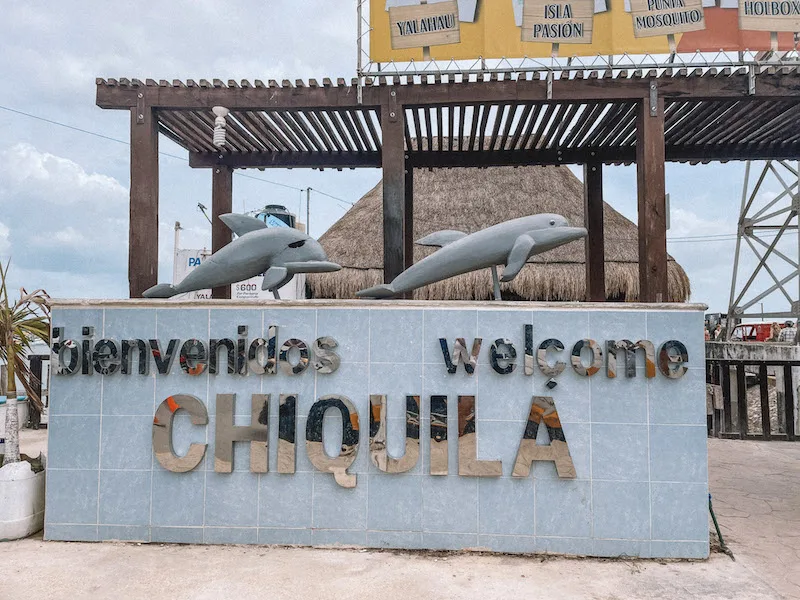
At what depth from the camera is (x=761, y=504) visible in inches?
249

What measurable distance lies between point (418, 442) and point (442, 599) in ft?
4.07

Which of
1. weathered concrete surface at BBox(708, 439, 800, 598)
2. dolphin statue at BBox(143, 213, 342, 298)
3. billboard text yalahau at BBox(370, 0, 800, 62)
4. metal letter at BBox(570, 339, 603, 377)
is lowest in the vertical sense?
weathered concrete surface at BBox(708, 439, 800, 598)

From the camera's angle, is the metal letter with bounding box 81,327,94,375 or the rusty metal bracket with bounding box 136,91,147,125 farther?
the rusty metal bracket with bounding box 136,91,147,125

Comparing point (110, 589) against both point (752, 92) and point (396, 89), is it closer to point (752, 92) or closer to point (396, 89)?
point (396, 89)

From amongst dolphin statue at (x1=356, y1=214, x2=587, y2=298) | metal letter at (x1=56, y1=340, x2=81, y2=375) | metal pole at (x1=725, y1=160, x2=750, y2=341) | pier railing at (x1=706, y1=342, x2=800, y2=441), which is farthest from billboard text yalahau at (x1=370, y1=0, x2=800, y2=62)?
metal pole at (x1=725, y1=160, x2=750, y2=341)

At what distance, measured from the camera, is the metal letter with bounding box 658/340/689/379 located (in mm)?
4785

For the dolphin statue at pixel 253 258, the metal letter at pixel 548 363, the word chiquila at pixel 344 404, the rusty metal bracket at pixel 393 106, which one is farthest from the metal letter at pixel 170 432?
the rusty metal bracket at pixel 393 106

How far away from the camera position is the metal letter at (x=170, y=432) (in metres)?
4.93

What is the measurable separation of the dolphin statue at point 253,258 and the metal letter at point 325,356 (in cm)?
79

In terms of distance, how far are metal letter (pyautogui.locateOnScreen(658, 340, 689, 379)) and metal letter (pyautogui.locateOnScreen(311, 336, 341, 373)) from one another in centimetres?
270

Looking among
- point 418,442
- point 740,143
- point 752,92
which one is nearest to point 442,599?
point 418,442

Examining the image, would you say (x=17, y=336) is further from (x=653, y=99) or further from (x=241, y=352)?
(x=653, y=99)

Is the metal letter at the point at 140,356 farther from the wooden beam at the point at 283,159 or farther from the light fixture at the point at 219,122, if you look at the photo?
the wooden beam at the point at 283,159

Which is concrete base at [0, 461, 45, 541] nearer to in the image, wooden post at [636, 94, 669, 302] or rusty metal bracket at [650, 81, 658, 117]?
wooden post at [636, 94, 669, 302]
